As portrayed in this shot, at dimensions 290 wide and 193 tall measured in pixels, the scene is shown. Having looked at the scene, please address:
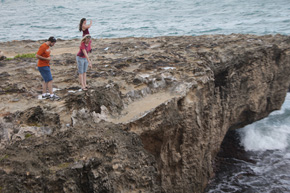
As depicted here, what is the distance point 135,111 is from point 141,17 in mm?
32570

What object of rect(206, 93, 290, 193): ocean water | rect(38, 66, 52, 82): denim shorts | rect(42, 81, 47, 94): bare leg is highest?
rect(38, 66, 52, 82): denim shorts

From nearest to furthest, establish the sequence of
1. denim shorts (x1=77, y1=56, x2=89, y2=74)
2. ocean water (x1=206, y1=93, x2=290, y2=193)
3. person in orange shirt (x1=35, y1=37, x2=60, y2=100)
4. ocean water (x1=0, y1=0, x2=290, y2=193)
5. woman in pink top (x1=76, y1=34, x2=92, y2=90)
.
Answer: person in orange shirt (x1=35, y1=37, x2=60, y2=100)
woman in pink top (x1=76, y1=34, x2=92, y2=90)
denim shorts (x1=77, y1=56, x2=89, y2=74)
ocean water (x1=206, y1=93, x2=290, y2=193)
ocean water (x1=0, y1=0, x2=290, y2=193)

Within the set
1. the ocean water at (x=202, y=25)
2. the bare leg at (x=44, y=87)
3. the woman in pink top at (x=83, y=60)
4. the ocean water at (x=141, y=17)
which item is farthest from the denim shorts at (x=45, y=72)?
the ocean water at (x=141, y=17)

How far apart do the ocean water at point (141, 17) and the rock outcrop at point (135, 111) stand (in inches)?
662

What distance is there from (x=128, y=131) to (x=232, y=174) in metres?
6.25

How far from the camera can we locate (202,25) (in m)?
32.1

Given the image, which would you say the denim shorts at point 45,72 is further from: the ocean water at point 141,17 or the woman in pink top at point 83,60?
the ocean water at point 141,17

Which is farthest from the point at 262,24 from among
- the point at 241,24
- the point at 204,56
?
the point at 204,56

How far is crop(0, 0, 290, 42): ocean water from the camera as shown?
29.9 meters

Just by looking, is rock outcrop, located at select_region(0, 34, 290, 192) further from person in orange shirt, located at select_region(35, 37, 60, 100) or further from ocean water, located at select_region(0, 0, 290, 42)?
ocean water, located at select_region(0, 0, 290, 42)

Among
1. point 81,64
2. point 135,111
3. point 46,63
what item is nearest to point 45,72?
point 46,63

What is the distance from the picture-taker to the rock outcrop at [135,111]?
199 inches

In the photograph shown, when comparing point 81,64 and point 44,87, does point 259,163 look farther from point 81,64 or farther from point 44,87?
point 44,87

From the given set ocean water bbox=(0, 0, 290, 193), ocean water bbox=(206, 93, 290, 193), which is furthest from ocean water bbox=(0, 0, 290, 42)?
ocean water bbox=(206, 93, 290, 193)
